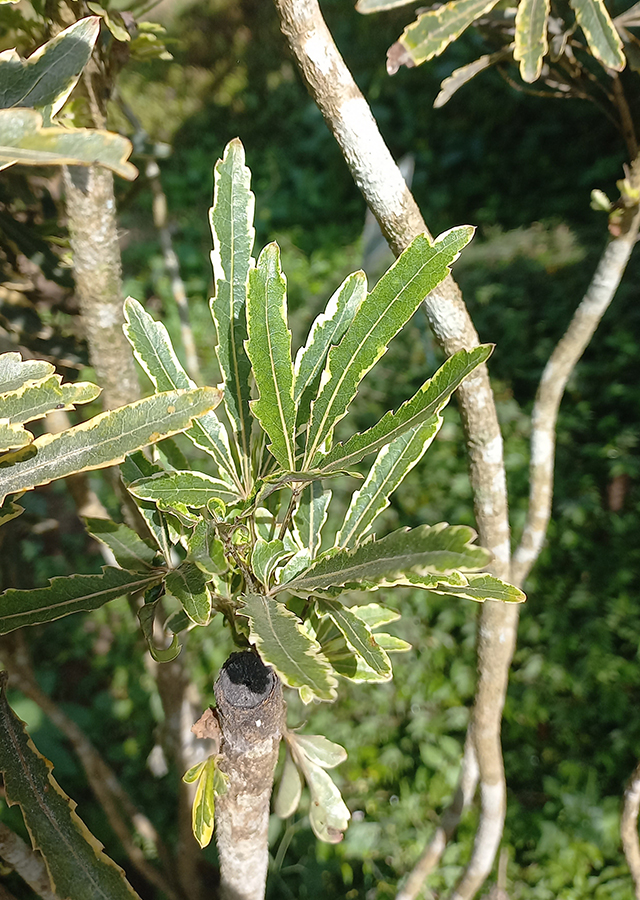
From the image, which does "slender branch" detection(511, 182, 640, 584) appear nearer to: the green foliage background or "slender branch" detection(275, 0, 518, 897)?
"slender branch" detection(275, 0, 518, 897)

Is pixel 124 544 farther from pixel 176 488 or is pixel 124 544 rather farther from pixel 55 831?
pixel 55 831

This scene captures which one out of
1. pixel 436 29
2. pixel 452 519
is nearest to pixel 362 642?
pixel 436 29

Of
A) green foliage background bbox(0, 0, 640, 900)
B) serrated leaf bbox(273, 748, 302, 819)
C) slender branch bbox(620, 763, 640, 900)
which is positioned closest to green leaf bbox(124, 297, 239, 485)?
serrated leaf bbox(273, 748, 302, 819)

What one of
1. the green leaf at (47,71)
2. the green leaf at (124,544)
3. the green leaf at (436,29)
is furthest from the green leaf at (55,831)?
the green leaf at (436,29)

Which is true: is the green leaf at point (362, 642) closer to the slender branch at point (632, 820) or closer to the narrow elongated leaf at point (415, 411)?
the narrow elongated leaf at point (415, 411)

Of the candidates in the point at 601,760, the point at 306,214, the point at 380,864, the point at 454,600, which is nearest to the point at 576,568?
the point at 454,600

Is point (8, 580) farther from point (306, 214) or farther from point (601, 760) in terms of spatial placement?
point (306, 214)
